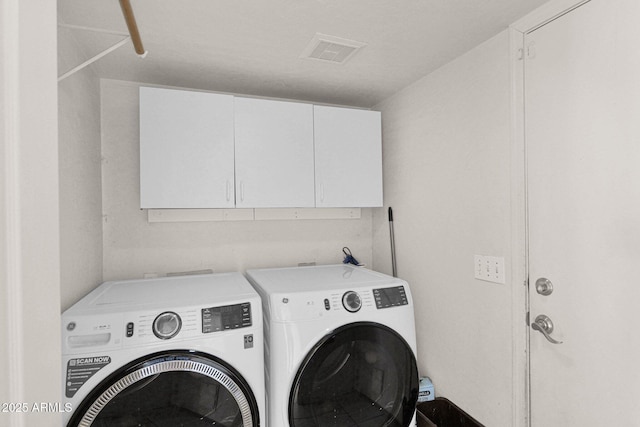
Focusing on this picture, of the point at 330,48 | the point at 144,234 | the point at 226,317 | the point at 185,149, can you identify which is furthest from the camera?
the point at 144,234

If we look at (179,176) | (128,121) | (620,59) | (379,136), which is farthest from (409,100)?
(128,121)

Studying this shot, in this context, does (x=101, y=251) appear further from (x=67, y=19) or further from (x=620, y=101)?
(x=620, y=101)

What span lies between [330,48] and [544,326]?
5.16 ft

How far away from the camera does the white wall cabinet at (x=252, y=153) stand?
1.79 m

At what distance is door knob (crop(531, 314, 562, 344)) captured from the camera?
1.34m

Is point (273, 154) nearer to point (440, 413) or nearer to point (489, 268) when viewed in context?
point (489, 268)

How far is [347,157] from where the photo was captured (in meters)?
2.17

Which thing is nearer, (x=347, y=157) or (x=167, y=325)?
(x=167, y=325)

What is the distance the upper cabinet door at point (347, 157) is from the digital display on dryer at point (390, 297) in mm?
644

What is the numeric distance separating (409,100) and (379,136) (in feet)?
0.94

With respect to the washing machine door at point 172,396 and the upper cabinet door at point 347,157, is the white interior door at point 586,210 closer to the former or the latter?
the upper cabinet door at point 347,157

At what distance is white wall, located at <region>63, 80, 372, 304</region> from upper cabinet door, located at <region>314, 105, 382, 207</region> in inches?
17.8

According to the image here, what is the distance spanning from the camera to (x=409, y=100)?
7.09 feet

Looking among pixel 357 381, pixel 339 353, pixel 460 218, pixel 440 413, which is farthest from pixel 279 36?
pixel 440 413
